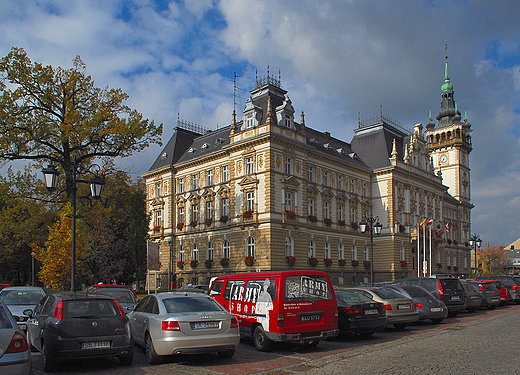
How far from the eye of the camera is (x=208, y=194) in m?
49.8

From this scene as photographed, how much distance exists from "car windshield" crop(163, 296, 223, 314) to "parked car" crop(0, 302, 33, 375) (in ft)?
12.8

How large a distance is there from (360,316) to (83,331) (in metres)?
8.29

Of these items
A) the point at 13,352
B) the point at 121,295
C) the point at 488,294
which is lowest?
the point at 488,294

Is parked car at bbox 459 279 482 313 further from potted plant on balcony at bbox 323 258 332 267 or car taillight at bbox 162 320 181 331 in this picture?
potted plant on balcony at bbox 323 258 332 267

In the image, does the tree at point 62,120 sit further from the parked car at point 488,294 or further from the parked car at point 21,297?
the parked car at point 488,294

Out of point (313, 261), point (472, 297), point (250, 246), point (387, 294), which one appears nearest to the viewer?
point (387, 294)

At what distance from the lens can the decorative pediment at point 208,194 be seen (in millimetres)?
49353

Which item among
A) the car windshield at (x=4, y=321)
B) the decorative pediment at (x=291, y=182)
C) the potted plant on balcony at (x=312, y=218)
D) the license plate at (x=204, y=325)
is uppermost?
the decorative pediment at (x=291, y=182)

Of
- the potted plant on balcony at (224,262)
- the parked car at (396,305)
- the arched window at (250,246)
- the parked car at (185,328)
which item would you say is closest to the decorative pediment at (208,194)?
the potted plant on balcony at (224,262)

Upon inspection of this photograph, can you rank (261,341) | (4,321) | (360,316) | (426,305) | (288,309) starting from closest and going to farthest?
(4,321) → (288,309) → (261,341) → (360,316) → (426,305)

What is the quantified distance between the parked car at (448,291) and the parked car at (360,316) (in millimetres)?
6770

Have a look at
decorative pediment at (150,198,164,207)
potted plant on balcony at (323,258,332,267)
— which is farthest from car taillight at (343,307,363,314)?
decorative pediment at (150,198,164,207)

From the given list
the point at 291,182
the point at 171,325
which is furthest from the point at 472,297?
the point at 291,182

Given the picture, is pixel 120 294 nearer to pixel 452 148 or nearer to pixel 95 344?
pixel 95 344
